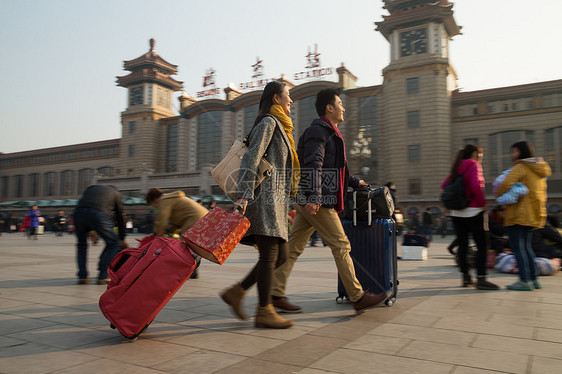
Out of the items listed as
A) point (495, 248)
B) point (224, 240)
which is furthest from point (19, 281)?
point (495, 248)

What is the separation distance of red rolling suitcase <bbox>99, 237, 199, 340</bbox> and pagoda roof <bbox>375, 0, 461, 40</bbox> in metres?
41.7

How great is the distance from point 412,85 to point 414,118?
309 centimetres

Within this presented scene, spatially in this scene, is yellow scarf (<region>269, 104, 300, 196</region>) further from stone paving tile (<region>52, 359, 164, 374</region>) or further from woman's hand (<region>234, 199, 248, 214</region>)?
stone paving tile (<region>52, 359, 164, 374</region>)

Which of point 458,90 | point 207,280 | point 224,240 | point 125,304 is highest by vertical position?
point 458,90

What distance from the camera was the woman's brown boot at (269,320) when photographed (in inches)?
115

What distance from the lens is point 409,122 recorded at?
3825 centimetres

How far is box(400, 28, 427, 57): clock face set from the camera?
3869 cm

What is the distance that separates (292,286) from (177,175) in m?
44.9

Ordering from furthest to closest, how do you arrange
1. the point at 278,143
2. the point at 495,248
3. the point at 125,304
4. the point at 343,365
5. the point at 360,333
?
1. the point at 495,248
2. the point at 278,143
3. the point at 360,333
4. the point at 125,304
5. the point at 343,365

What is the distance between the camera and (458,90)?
40188 millimetres

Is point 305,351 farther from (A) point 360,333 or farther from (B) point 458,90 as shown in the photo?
(B) point 458,90

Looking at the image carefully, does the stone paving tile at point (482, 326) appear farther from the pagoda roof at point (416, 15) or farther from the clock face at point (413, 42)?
the pagoda roof at point (416, 15)

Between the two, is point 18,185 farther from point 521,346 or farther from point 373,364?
point 521,346

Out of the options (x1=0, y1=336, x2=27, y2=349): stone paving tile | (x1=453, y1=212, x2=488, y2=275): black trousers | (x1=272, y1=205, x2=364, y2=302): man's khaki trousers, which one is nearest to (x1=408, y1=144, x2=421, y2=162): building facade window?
(x1=453, y1=212, x2=488, y2=275): black trousers
